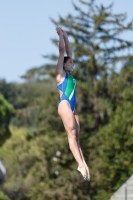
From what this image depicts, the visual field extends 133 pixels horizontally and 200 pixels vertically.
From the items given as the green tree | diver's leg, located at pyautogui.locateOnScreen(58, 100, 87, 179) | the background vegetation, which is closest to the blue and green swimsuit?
diver's leg, located at pyautogui.locateOnScreen(58, 100, 87, 179)

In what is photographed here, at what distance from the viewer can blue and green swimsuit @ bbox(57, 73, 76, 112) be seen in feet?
34.7

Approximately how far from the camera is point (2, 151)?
6097 centimetres

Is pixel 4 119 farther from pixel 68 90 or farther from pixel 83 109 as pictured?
pixel 68 90

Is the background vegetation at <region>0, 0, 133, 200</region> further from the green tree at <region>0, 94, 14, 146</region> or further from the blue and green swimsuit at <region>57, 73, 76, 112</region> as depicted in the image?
the blue and green swimsuit at <region>57, 73, 76, 112</region>

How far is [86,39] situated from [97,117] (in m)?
5.08

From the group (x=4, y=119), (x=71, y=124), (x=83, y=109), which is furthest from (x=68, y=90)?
(x=4, y=119)

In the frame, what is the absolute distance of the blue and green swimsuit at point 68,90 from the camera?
10562 mm

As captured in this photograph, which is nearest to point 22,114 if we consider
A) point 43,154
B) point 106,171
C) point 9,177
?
point 43,154

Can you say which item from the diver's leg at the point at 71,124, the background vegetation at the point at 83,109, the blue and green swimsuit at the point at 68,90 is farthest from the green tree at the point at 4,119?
the diver's leg at the point at 71,124

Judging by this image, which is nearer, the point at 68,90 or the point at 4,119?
the point at 68,90

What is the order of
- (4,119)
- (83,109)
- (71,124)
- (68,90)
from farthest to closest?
(4,119), (83,109), (68,90), (71,124)

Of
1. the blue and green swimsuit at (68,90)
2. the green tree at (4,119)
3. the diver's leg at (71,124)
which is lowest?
the green tree at (4,119)

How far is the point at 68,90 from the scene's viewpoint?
10.6 m

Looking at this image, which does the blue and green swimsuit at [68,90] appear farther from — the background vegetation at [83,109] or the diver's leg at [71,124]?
the background vegetation at [83,109]
